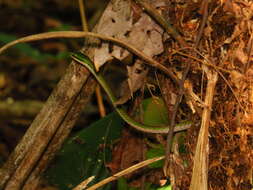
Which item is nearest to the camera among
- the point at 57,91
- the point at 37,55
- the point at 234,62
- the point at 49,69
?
the point at 234,62

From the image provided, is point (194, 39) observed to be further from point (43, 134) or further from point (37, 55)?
point (37, 55)

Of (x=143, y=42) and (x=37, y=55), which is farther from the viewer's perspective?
(x=37, y=55)

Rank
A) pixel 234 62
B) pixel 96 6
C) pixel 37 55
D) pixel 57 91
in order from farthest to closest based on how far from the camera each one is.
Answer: pixel 96 6, pixel 37 55, pixel 57 91, pixel 234 62

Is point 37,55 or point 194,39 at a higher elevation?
point 37,55

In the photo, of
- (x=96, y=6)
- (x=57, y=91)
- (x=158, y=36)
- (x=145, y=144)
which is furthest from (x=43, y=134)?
(x=96, y=6)

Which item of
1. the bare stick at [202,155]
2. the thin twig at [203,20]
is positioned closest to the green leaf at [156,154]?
the bare stick at [202,155]

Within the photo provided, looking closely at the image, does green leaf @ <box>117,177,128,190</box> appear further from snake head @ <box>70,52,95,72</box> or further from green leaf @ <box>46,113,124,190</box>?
snake head @ <box>70,52,95,72</box>

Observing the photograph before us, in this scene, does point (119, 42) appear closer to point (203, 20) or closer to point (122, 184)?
point (203, 20)

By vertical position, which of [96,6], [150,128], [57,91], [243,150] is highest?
[96,6]
